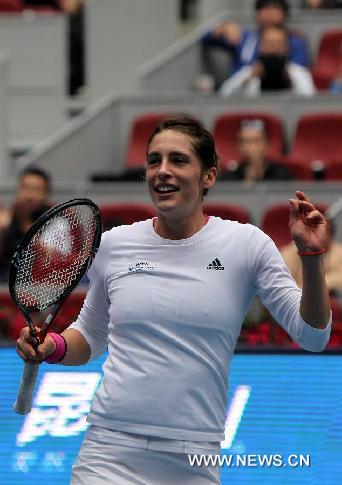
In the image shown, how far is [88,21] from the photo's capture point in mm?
11680

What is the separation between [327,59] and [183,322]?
7865mm

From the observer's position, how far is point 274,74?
410 inches

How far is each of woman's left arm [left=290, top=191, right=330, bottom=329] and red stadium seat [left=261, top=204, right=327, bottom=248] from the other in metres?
4.95

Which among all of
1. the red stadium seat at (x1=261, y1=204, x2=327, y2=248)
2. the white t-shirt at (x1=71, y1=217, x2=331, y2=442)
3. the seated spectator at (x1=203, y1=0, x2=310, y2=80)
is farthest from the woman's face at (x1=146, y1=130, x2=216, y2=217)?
the seated spectator at (x1=203, y1=0, x2=310, y2=80)

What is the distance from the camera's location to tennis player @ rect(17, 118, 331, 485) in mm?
3383

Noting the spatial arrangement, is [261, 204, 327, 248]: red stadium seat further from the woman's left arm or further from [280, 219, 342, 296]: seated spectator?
the woman's left arm

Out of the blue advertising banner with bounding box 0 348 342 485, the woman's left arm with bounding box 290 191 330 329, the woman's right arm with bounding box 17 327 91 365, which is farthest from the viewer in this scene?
the blue advertising banner with bounding box 0 348 342 485

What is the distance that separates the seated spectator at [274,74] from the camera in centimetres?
1038

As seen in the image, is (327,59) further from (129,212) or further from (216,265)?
(216,265)

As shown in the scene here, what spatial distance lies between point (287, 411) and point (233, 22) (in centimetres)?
719

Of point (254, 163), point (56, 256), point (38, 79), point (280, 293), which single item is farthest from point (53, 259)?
point (38, 79)

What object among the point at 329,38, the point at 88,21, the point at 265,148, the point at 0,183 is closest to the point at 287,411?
the point at 265,148

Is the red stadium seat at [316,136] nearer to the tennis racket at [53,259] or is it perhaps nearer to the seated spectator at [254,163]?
the seated spectator at [254,163]

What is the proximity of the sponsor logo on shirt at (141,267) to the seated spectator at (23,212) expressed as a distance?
4219 mm
